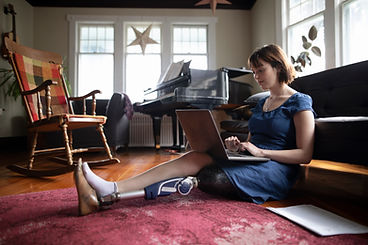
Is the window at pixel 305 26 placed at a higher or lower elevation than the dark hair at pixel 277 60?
higher

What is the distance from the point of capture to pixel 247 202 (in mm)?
1228

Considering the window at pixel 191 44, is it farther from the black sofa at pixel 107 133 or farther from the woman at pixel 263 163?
the woman at pixel 263 163

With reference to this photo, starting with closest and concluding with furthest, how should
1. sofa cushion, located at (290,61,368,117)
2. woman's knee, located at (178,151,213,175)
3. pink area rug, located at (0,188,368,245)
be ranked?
1. pink area rug, located at (0,188,368,245)
2. woman's knee, located at (178,151,213,175)
3. sofa cushion, located at (290,61,368,117)

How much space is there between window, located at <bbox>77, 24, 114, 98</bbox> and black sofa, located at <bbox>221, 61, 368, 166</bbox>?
3.11 m

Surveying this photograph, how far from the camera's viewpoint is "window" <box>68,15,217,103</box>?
189 inches

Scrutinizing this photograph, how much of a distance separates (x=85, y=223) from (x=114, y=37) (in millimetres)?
4439

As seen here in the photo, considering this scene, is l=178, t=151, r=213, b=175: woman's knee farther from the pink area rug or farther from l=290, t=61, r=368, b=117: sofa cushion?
l=290, t=61, r=368, b=117: sofa cushion

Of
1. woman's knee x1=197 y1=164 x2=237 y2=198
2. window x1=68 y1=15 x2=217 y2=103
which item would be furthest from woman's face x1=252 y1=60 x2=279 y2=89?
window x1=68 y1=15 x2=217 y2=103

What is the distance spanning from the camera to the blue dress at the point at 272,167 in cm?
118

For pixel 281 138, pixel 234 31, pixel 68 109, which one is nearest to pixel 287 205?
pixel 281 138

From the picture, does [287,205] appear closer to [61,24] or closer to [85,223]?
[85,223]

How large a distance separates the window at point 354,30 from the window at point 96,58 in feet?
12.4

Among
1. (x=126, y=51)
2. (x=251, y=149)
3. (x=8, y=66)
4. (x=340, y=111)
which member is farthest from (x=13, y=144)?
(x=340, y=111)

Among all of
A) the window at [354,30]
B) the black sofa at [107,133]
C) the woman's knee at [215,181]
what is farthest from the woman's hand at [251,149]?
the black sofa at [107,133]
